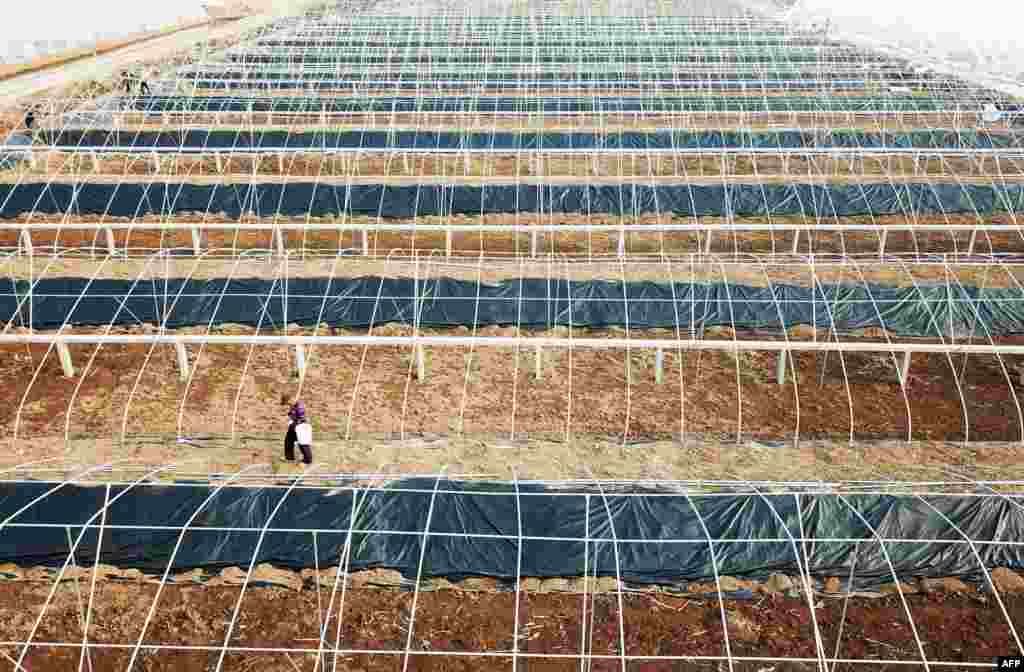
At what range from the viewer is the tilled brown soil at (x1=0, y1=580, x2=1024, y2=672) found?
9555mm

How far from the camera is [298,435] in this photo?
12531mm

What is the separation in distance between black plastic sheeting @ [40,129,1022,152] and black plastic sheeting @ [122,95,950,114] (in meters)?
3.79

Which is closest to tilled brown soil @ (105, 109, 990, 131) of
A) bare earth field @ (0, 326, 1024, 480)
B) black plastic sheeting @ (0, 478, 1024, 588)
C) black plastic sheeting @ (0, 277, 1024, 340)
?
black plastic sheeting @ (0, 277, 1024, 340)

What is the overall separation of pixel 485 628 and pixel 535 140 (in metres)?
21.8

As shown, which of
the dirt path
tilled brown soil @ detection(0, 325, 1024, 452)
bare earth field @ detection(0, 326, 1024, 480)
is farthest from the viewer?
the dirt path

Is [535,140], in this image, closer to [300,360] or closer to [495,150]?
[495,150]

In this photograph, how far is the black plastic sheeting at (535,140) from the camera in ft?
94.6

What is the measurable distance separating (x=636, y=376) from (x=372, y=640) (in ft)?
26.0

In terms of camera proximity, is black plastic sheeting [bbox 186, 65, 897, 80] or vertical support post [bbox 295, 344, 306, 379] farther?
black plastic sheeting [bbox 186, 65, 897, 80]

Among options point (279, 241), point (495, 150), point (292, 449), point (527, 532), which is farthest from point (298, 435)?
point (495, 150)

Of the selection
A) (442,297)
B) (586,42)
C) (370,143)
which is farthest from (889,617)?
A: (586,42)

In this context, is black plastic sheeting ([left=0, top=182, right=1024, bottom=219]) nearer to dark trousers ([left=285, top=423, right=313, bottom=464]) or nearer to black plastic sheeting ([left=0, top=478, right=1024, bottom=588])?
dark trousers ([left=285, top=423, right=313, bottom=464])

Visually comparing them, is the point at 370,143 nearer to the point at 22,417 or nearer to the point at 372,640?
the point at 22,417

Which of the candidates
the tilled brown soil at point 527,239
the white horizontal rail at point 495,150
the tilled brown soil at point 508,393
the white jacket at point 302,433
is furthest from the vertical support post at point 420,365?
the white horizontal rail at point 495,150
